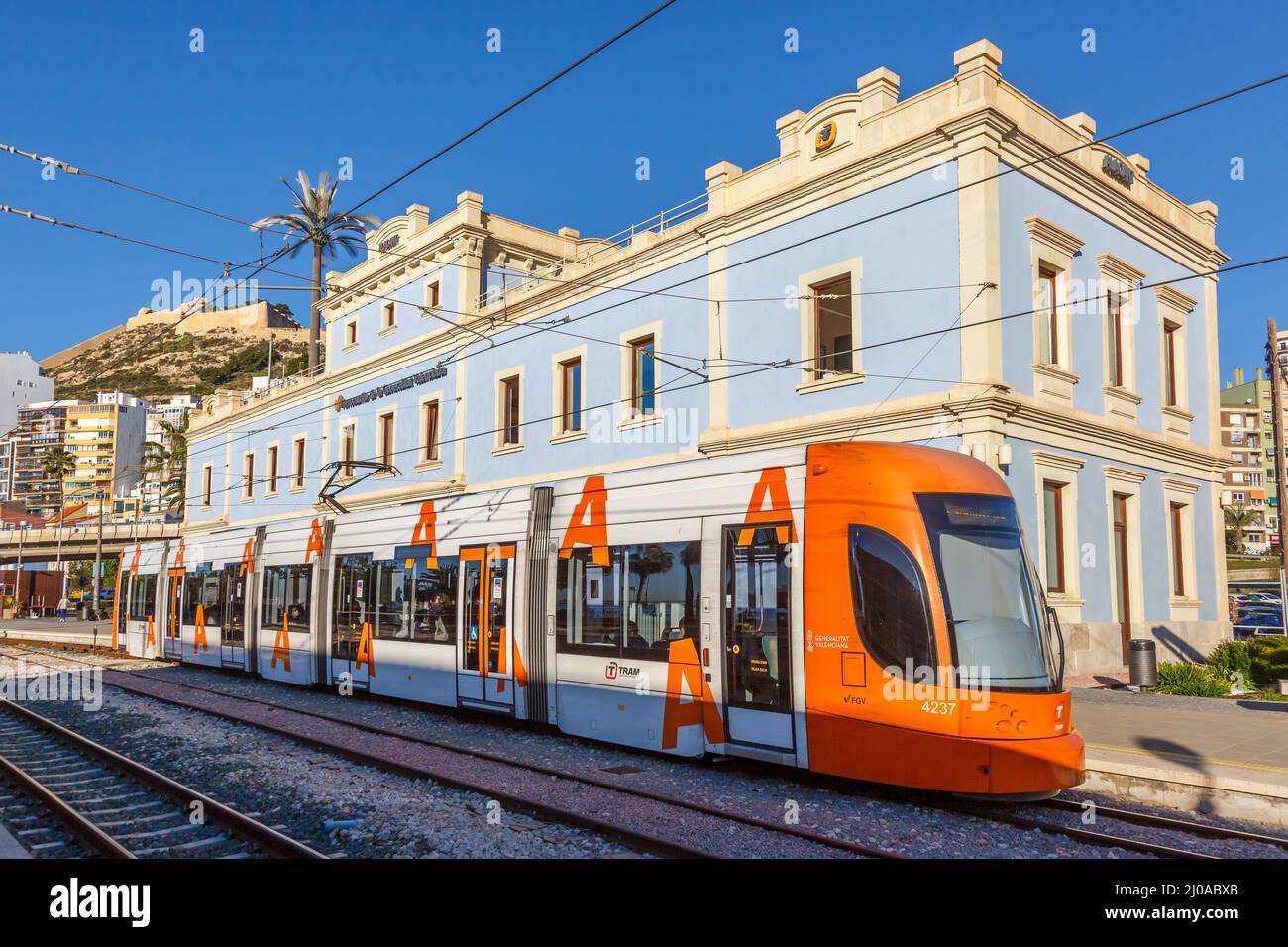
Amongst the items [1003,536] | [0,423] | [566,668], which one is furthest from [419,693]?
[0,423]

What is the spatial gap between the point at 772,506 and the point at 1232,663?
1348 centimetres

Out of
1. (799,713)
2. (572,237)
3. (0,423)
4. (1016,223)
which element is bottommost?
(799,713)

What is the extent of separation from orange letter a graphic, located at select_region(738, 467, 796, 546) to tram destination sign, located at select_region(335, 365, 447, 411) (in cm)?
2090

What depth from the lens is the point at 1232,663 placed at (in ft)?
62.0

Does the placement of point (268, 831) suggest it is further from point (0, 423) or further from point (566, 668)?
point (0, 423)

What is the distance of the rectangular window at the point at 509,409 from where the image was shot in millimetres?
27278

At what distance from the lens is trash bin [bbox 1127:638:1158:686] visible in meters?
17.1

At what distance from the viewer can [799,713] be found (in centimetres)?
955

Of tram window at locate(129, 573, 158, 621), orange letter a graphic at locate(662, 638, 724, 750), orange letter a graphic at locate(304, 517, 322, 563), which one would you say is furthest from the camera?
tram window at locate(129, 573, 158, 621)

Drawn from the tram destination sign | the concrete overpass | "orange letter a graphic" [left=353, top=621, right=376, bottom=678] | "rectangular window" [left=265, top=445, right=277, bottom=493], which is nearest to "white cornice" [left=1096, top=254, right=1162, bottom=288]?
"orange letter a graphic" [left=353, top=621, right=376, bottom=678]

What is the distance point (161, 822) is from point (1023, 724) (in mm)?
7504

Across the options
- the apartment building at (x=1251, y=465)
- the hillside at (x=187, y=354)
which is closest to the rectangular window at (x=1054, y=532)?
the apartment building at (x=1251, y=465)

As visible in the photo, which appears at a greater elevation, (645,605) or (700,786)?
(645,605)

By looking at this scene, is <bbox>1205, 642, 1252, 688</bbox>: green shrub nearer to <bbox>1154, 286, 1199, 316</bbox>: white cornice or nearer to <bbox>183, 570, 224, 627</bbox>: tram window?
<bbox>1154, 286, 1199, 316</bbox>: white cornice
